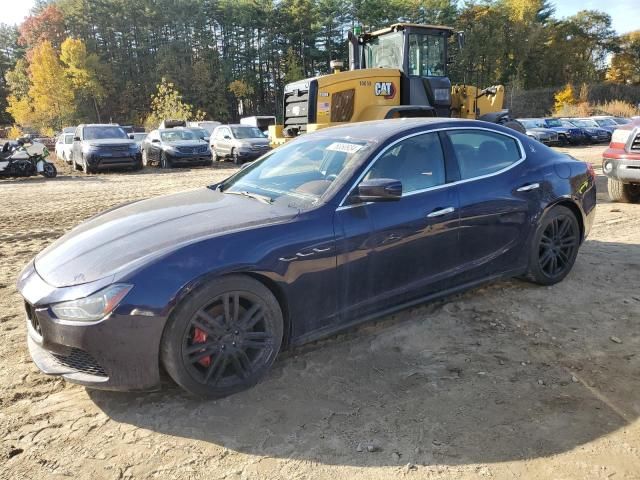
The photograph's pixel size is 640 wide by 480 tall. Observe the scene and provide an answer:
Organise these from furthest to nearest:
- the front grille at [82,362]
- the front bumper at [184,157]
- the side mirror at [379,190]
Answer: the front bumper at [184,157], the side mirror at [379,190], the front grille at [82,362]

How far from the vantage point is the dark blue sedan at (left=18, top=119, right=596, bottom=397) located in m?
2.71

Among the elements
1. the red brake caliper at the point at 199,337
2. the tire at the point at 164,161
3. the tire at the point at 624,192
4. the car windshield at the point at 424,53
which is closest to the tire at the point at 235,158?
the tire at the point at 164,161

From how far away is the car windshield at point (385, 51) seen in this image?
1202 centimetres

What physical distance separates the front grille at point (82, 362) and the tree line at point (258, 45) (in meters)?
64.2

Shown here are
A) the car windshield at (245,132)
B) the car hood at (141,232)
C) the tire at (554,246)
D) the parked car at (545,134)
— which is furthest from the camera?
the parked car at (545,134)

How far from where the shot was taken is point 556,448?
251cm

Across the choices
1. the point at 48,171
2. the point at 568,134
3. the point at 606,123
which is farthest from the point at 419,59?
the point at 606,123

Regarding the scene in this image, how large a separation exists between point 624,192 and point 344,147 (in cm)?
665

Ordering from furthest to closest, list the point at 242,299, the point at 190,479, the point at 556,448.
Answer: the point at 242,299
the point at 556,448
the point at 190,479

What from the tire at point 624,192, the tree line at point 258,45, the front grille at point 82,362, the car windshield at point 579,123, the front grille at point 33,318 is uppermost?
the tree line at point 258,45

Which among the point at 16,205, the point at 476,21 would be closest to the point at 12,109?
the point at 16,205

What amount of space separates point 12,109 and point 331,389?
62715mm

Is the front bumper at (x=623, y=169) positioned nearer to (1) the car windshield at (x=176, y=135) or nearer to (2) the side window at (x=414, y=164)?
(2) the side window at (x=414, y=164)

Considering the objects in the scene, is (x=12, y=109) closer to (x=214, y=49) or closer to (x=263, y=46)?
(x=214, y=49)
